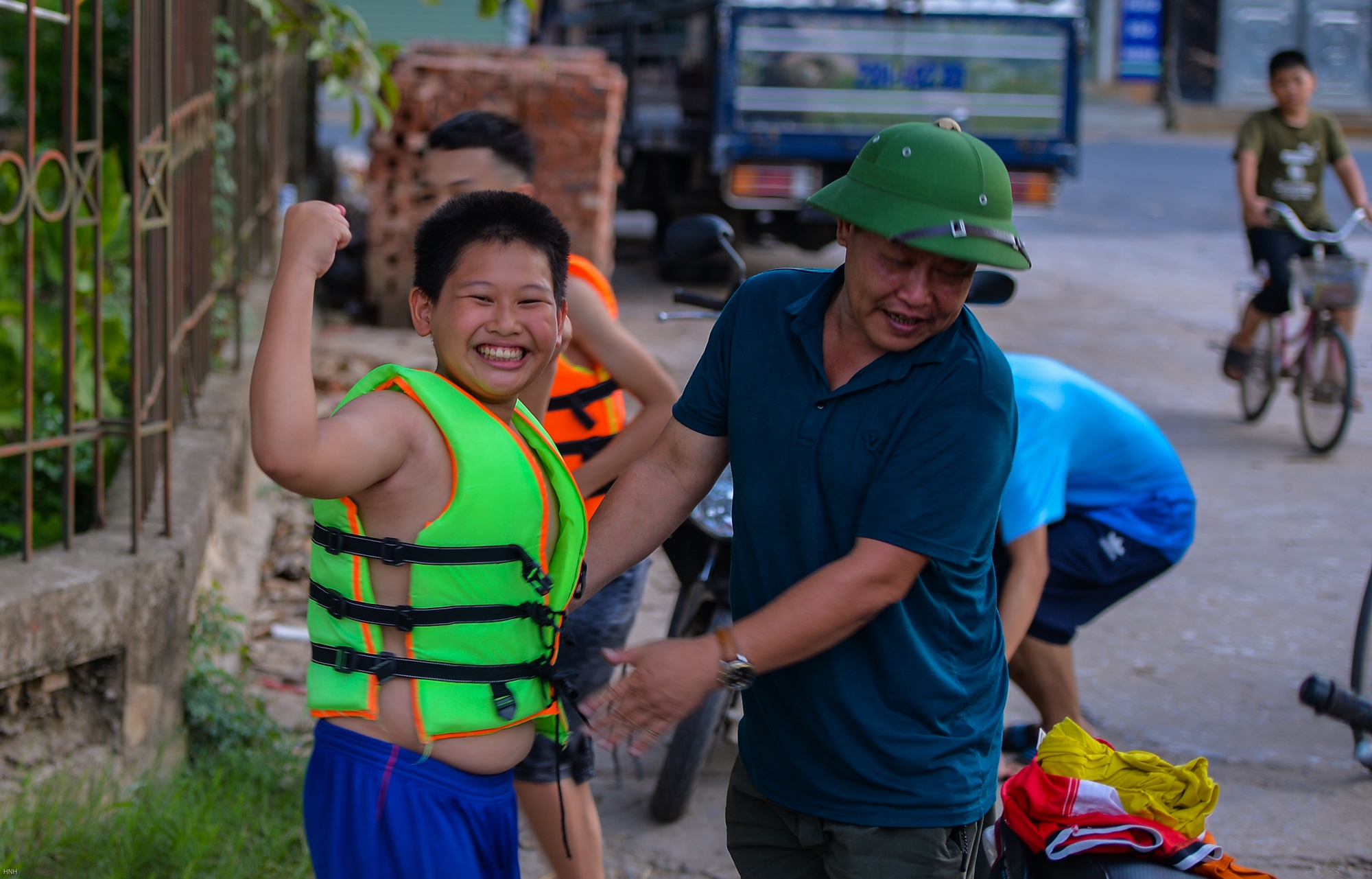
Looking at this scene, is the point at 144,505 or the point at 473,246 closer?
the point at 473,246

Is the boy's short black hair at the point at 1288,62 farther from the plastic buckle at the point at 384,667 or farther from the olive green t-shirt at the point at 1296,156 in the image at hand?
the plastic buckle at the point at 384,667

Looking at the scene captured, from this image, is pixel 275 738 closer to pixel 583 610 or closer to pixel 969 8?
pixel 583 610

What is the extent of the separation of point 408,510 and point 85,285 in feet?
10.4

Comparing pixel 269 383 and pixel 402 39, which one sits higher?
pixel 402 39

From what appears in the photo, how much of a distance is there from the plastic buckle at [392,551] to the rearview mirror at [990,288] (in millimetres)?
1708

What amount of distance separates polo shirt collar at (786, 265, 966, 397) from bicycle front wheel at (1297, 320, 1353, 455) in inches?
227

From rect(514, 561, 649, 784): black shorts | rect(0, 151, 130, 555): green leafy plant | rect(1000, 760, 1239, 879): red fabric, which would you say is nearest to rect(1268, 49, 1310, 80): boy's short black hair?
rect(514, 561, 649, 784): black shorts

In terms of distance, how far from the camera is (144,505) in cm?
351

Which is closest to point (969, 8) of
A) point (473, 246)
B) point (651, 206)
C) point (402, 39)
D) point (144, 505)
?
point (651, 206)

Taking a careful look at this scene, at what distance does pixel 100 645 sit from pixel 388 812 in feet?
4.83

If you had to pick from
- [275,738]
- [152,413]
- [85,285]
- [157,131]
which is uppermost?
[157,131]

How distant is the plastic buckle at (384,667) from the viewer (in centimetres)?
190

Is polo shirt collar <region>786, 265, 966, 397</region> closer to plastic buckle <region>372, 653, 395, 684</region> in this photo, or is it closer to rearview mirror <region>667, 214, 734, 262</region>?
plastic buckle <region>372, 653, 395, 684</region>

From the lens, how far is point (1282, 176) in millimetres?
7668
